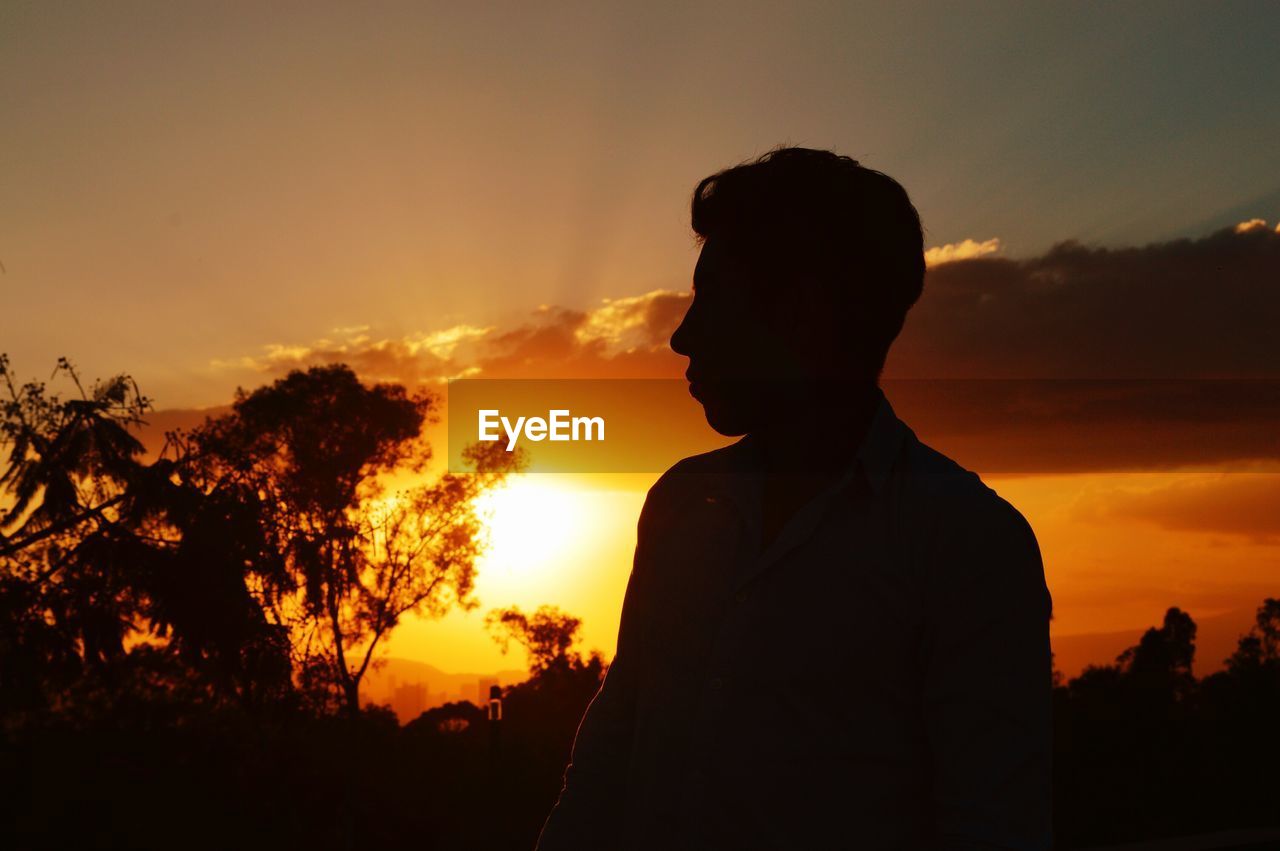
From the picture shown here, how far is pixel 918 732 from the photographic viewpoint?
4.92 ft

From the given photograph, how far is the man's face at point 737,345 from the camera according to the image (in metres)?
1.70

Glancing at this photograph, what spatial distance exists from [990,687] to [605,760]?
2.63ft

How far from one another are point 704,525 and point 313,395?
27.4 metres

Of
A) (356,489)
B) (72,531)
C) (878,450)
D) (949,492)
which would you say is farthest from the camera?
(356,489)

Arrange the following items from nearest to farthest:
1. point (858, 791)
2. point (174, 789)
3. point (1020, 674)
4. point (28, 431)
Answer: point (1020, 674)
point (858, 791)
point (174, 789)
point (28, 431)

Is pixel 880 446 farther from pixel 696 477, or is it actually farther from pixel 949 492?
pixel 696 477

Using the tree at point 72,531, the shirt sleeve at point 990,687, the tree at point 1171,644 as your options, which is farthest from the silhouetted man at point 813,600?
the tree at point 1171,644

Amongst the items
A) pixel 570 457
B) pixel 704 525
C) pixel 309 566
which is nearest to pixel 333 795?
pixel 309 566

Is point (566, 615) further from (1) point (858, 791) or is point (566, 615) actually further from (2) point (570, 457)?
(1) point (858, 791)

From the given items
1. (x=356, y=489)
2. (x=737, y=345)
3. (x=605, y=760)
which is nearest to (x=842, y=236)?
(x=737, y=345)

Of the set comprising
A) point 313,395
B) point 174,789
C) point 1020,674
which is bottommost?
point 174,789

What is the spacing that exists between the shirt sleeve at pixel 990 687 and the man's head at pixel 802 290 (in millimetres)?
384

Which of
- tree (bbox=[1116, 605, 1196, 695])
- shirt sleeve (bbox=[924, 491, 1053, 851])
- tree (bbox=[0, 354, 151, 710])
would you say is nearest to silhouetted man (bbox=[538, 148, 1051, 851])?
shirt sleeve (bbox=[924, 491, 1053, 851])

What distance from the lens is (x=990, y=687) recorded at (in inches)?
54.4
